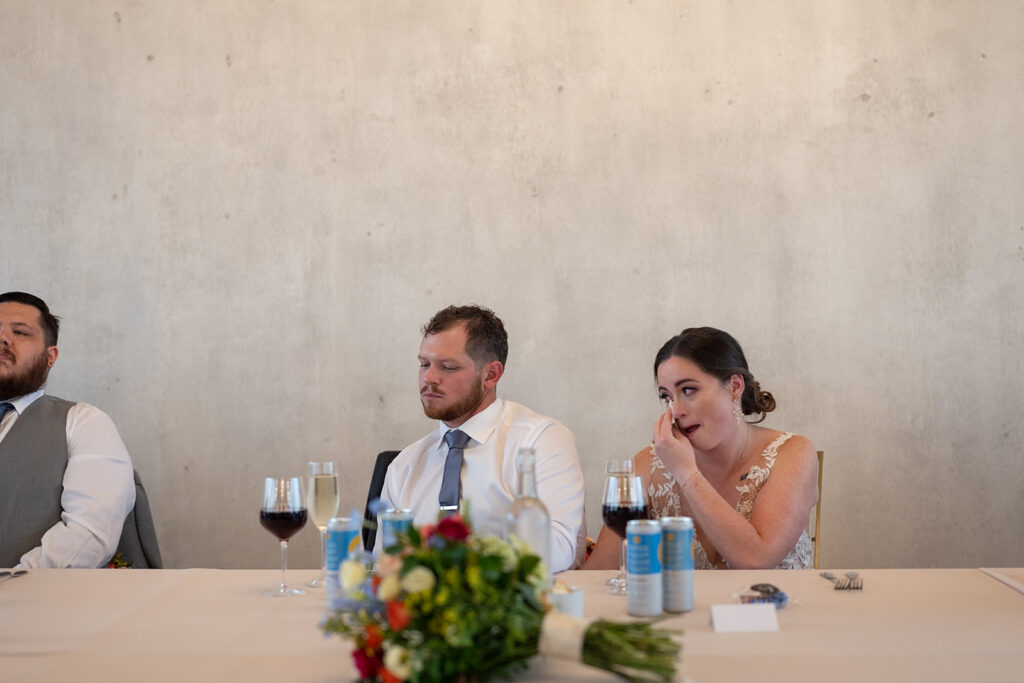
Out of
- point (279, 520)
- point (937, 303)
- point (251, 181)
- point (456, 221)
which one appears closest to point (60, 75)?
point (251, 181)

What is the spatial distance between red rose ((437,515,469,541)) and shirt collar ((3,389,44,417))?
87.8 inches

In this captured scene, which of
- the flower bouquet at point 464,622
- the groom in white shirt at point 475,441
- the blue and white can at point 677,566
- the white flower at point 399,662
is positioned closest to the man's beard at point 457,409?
the groom in white shirt at point 475,441

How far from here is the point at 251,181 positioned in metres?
3.56

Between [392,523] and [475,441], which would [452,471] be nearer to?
[475,441]

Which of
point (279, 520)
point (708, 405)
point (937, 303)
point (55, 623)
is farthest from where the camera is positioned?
point (937, 303)

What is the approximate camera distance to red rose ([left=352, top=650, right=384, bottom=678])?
1.13 m

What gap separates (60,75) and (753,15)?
256 centimetres

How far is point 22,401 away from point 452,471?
4.42ft

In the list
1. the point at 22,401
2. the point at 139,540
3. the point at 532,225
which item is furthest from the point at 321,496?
the point at 532,225

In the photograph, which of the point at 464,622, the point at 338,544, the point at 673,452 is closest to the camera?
the point at 464,622

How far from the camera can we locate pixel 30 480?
108 inches

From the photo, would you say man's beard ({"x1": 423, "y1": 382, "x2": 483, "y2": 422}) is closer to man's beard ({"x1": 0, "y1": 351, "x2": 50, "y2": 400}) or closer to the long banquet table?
the long banquet table

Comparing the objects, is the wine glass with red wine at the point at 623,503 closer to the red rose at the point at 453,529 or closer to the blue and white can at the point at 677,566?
the blue and white can at the point at 677,566

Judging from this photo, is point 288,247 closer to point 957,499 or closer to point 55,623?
point 55,623
